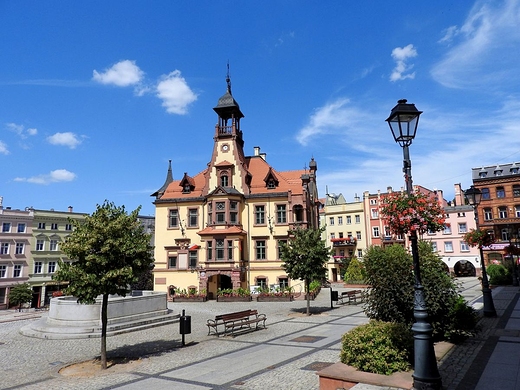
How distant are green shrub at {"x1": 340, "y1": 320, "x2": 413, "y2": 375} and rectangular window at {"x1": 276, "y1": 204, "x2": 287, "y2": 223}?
27.3 m

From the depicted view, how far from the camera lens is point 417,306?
7.28 m

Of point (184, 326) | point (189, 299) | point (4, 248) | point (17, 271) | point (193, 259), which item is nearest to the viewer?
point (184, 326)

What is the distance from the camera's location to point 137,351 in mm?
14070

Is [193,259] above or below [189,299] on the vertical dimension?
above

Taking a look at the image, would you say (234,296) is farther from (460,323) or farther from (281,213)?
(460,323)

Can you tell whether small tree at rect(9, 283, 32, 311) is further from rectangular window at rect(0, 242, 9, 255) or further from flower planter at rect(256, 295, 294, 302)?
flower planter at rect(256, 295, 294, 302)

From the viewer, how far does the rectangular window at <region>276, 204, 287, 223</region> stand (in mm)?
36281

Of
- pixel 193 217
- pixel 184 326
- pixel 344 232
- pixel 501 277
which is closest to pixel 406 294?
pixel 184 326

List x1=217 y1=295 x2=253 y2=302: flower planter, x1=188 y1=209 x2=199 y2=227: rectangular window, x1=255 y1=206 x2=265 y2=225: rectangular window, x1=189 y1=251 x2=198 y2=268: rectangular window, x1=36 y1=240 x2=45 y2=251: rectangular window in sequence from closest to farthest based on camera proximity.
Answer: x1=217 y1=295 x2=253 y2=302: flower planter → x1=255 y1=206 x2=265 y2=225: rectangular window → x1=189 y1=251 x2=198 y2=268: rectangular window → x1=188 y1=209 x2=199 y2=227: rectangular window → x1=36 y1=240 x2=45 y2=251: rectangular window

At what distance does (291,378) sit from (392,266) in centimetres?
485

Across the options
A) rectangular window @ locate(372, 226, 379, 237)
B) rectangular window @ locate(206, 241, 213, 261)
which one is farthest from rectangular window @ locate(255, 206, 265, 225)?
rectangular window @ locate(372, 226, 379, 237)

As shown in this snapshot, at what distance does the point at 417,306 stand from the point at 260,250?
96.3 feet

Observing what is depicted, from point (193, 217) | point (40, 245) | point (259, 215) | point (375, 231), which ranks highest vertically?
point (193, 217)

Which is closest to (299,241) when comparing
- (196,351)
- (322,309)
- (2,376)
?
(322,309)
